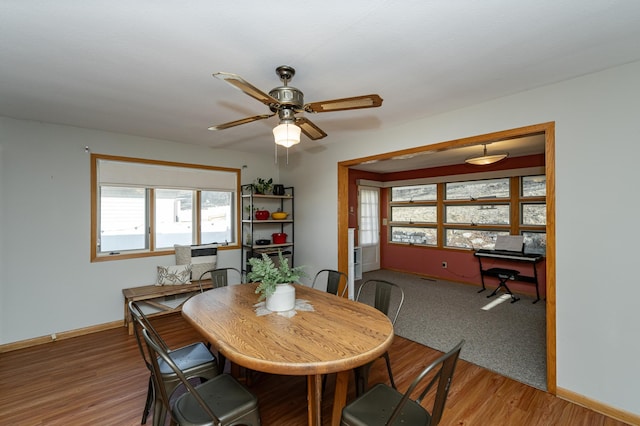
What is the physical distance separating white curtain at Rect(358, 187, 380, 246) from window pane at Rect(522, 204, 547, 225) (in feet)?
9.90

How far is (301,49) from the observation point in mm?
1839

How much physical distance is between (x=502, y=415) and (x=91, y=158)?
485cm

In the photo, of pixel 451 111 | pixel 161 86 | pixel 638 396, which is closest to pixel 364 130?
pixel 451 111

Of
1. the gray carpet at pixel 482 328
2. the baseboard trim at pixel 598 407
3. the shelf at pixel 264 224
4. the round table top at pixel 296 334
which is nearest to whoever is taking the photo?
the round table top at pixel 296 334

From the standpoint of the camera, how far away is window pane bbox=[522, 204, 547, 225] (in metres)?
5.09

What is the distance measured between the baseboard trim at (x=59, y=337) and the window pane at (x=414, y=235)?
5.72 m

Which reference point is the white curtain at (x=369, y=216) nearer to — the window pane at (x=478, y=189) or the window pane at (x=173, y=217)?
the window pane at (x=478, y=189)

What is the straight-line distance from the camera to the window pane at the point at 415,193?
21.6ft

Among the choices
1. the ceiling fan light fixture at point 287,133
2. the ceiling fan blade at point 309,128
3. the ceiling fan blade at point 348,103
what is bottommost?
the ceiling fan light fixture at point 287,133

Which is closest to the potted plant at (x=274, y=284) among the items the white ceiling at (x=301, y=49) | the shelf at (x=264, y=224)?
the white ceiling at (x=301, y=49)

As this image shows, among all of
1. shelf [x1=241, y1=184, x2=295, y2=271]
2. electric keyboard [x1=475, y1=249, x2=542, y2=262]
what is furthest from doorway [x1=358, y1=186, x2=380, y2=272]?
electric keyboard [x1=475, y1=249, x2=542, y2=262]

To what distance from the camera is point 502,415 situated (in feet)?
6.79

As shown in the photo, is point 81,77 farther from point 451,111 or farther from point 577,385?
point 577,385

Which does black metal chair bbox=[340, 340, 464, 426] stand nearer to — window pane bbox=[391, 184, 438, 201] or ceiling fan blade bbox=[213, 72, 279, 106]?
ceiling fan blade bbox=[213, 72, 279, 106]
